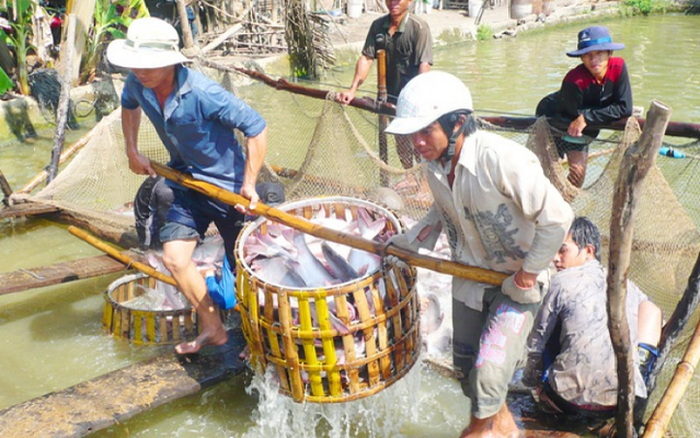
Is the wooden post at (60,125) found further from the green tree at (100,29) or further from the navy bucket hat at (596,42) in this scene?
the navy bucket hat at (596,42)

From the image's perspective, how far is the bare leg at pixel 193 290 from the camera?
12.4ft

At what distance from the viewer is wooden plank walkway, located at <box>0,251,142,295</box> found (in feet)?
15.4

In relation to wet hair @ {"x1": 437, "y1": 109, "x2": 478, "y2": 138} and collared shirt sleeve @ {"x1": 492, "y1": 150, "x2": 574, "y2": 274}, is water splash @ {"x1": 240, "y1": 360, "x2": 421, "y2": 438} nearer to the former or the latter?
collared shirt sleeve @ {"x1": 492, "y1": 150, "x2": 574, "y2": 274}

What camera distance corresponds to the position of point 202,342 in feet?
13.0

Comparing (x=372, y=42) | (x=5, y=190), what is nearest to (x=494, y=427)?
(x=372, y=42)

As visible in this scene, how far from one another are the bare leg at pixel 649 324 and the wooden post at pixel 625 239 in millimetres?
625

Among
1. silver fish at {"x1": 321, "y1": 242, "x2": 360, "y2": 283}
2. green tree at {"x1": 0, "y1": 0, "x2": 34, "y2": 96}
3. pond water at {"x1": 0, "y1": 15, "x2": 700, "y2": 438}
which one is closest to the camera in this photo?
silver fish at {"x1": 321, "y1": 242, "x2": 360, "y2": 283}

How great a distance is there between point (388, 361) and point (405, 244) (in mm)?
560

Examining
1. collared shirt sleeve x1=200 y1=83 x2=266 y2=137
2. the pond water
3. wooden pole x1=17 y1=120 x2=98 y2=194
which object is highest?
collared shirt sleeve x1=200 y1=83 x2=266 y2=137

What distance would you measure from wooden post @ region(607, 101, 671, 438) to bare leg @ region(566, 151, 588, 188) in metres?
2.01

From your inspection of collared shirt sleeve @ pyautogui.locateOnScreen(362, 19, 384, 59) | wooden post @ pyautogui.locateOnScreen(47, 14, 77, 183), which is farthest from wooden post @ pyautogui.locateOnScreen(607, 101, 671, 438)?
wooden post @ pyautogui.locateOnScreen(47, 14, 77, 183)

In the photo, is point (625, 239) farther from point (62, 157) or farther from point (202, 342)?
point (62, 157)

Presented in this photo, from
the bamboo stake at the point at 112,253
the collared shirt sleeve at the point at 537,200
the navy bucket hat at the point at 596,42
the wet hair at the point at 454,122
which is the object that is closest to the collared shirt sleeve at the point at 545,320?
the collared shirt sleeve at the point at 537,200

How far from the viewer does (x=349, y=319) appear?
293 cm
